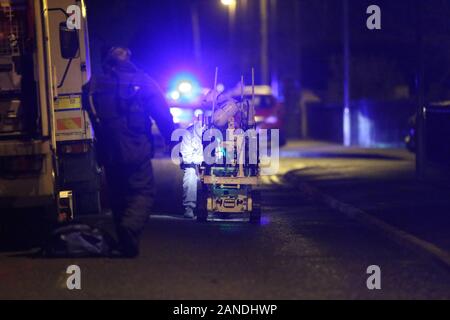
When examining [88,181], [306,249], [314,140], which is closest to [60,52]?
[88,181]

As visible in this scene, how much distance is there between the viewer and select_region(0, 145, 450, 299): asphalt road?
24.4 feet

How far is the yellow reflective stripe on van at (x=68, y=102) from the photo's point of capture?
38.6 feet

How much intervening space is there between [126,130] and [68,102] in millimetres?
3246

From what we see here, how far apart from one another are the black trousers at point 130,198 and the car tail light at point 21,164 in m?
1.17

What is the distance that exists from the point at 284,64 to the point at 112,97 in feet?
115

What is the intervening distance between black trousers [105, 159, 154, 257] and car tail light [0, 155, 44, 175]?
1.17 meters

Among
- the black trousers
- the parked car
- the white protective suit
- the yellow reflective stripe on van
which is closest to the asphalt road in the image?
the black trousers

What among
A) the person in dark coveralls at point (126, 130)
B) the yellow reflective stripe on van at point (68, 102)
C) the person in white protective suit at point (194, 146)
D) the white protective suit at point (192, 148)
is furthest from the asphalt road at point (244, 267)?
the yellow reflective stripe on van at point (68, 102)

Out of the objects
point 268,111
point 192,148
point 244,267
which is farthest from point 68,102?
point 268,111

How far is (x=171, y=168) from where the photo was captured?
828 inches

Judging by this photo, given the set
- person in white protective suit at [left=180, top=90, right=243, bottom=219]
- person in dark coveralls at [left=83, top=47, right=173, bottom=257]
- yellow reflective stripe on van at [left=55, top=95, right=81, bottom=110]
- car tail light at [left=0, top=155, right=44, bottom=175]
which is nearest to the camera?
person in dark coveralls at [left=83, top=47, right=173, bottom=257]

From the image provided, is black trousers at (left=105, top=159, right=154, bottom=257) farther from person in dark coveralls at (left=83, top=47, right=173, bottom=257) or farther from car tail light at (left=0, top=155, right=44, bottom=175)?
car tail light at (left=0, top=155, right=44, bottom=175)

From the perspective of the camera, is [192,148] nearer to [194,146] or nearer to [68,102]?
[194,146]
